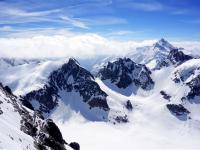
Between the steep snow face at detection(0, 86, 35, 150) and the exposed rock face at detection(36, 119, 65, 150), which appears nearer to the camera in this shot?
the steep snow face at detection(0, 86, 35, 150)

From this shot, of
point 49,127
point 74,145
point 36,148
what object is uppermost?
point 36,148

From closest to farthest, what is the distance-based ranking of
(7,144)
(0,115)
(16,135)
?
(7,144), (16,135), (0,115)

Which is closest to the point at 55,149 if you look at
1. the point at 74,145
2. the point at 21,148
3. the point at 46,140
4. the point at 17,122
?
the point at 46,140

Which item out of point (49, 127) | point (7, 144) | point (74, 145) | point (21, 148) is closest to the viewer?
point (7, 144)

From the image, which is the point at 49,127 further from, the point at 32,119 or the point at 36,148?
the point at 36,148

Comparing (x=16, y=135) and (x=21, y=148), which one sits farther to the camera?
(x=16, y=135)

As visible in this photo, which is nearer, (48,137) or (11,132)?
(11,132)

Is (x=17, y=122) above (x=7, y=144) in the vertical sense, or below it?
below

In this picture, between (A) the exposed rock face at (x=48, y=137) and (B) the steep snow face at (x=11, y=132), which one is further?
(A) the exposed rock face at (x=48, y=137)

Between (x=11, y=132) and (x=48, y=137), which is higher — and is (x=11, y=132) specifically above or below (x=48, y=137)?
above

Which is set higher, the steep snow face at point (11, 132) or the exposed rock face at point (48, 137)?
the steep snow face at point (11, 132)

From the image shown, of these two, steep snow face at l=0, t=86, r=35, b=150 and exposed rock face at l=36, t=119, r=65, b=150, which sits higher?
steep snow face at l=0, t=86, r=35, b=150
